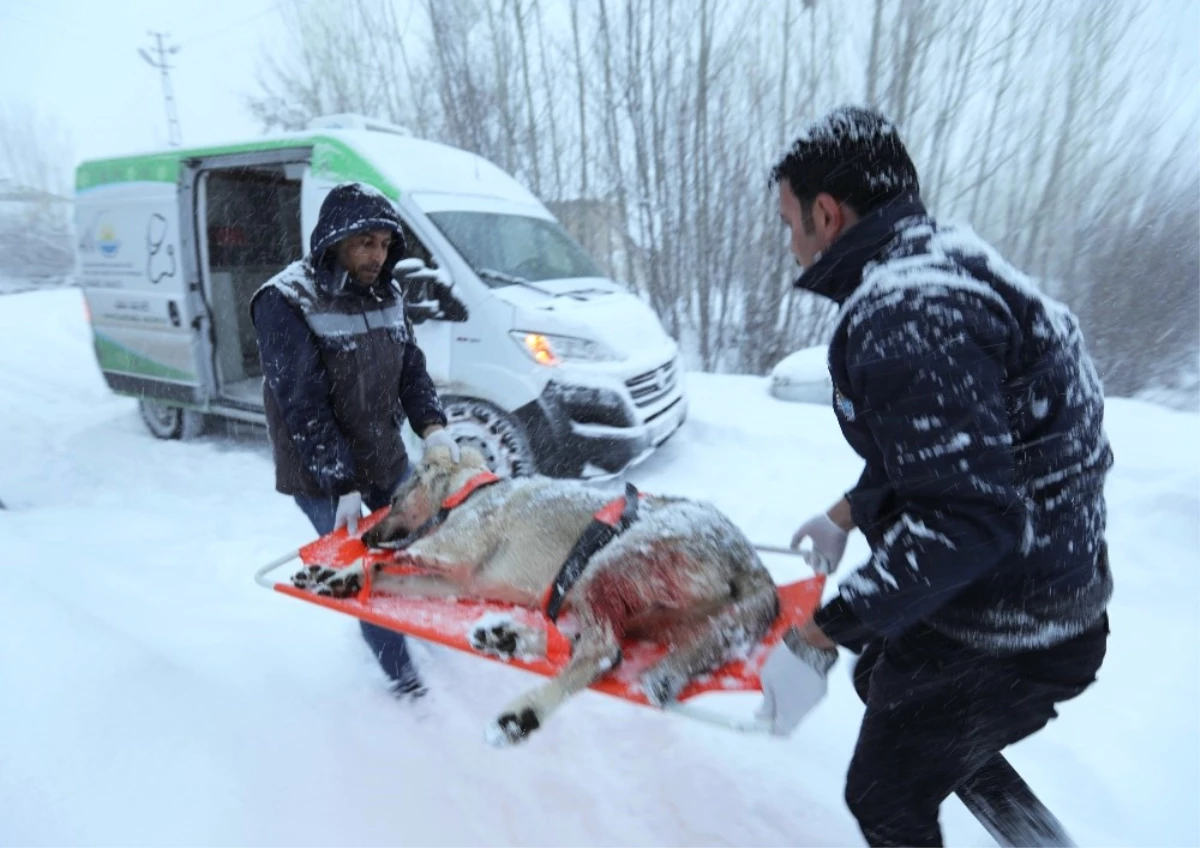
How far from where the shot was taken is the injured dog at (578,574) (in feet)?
6.47

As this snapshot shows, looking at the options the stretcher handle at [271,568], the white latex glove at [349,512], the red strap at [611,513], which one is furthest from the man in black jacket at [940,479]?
the stretcher handle at [271,568]

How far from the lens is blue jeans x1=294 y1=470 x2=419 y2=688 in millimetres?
2648

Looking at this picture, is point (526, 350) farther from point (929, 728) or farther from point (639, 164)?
point (639, 164)

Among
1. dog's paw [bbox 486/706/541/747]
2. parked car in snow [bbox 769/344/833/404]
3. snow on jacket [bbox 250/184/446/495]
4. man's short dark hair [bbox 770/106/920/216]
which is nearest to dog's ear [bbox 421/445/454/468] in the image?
snow on jacket [bbox 250/184/446/495]

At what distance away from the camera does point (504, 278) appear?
15.4ft

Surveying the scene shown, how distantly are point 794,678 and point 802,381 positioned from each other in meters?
4.96

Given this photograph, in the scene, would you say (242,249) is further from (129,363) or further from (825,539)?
(825,539)

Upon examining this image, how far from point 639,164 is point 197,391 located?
684 cm

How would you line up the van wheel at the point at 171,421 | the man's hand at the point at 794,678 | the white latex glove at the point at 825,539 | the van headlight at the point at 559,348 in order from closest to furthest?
1. the man's hand at the point at 794,678
2. the white latex glove at the point at 825,539
3. the van headlight at the point at 559,348
4. the van wheel at the point at 171,421

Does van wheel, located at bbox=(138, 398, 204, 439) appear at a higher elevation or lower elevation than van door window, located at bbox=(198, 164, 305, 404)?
lower

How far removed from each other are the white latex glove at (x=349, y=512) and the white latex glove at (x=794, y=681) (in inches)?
68.5

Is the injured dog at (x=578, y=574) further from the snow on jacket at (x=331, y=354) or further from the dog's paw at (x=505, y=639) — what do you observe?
the snow on jacket at (x=331, y=354)

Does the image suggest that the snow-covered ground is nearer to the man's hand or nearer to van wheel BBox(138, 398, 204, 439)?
the man's hand

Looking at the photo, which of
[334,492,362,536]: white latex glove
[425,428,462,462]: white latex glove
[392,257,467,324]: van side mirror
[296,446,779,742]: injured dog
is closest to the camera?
[296,446,779,742]: injured dog
